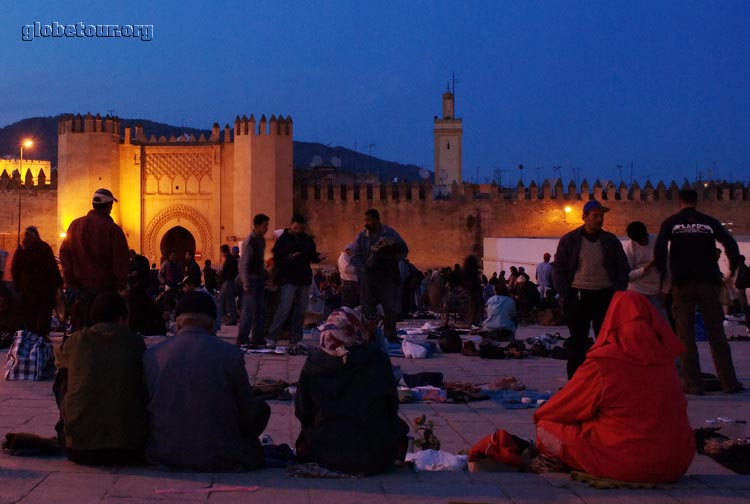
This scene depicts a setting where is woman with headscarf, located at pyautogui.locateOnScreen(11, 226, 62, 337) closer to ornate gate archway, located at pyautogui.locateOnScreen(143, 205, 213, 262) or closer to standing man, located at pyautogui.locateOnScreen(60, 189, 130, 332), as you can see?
standing man, located at pyautogui.locateOnScreen(60, 189, 130, 332)

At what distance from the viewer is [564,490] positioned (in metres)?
4.06

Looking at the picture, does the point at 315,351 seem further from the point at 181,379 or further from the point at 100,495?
the point at 100,495

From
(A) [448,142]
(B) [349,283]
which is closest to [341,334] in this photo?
(B) [349,283]

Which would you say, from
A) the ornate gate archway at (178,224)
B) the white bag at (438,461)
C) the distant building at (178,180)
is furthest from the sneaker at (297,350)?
the ornate gate archway at (178,224)

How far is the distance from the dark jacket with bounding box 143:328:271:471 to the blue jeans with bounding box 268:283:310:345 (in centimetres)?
527

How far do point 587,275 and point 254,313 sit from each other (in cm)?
404

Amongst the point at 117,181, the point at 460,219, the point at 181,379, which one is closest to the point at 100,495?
the point at 181,379

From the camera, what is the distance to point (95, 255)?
7.01m

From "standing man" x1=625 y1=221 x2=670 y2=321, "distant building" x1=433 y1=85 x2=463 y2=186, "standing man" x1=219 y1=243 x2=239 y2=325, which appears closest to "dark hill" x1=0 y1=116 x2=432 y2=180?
"distant building" x1=433 y1=85 x2=463 y2=186

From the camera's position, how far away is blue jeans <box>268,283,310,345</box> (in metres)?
9.65

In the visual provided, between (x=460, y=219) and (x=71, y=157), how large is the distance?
13930mm

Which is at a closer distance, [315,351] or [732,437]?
[315,351]

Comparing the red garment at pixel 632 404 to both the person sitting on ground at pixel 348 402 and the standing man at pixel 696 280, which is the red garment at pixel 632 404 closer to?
the person sitting on ground at pixel 348 402

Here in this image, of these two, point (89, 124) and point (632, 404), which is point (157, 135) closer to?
point (89, 124)
